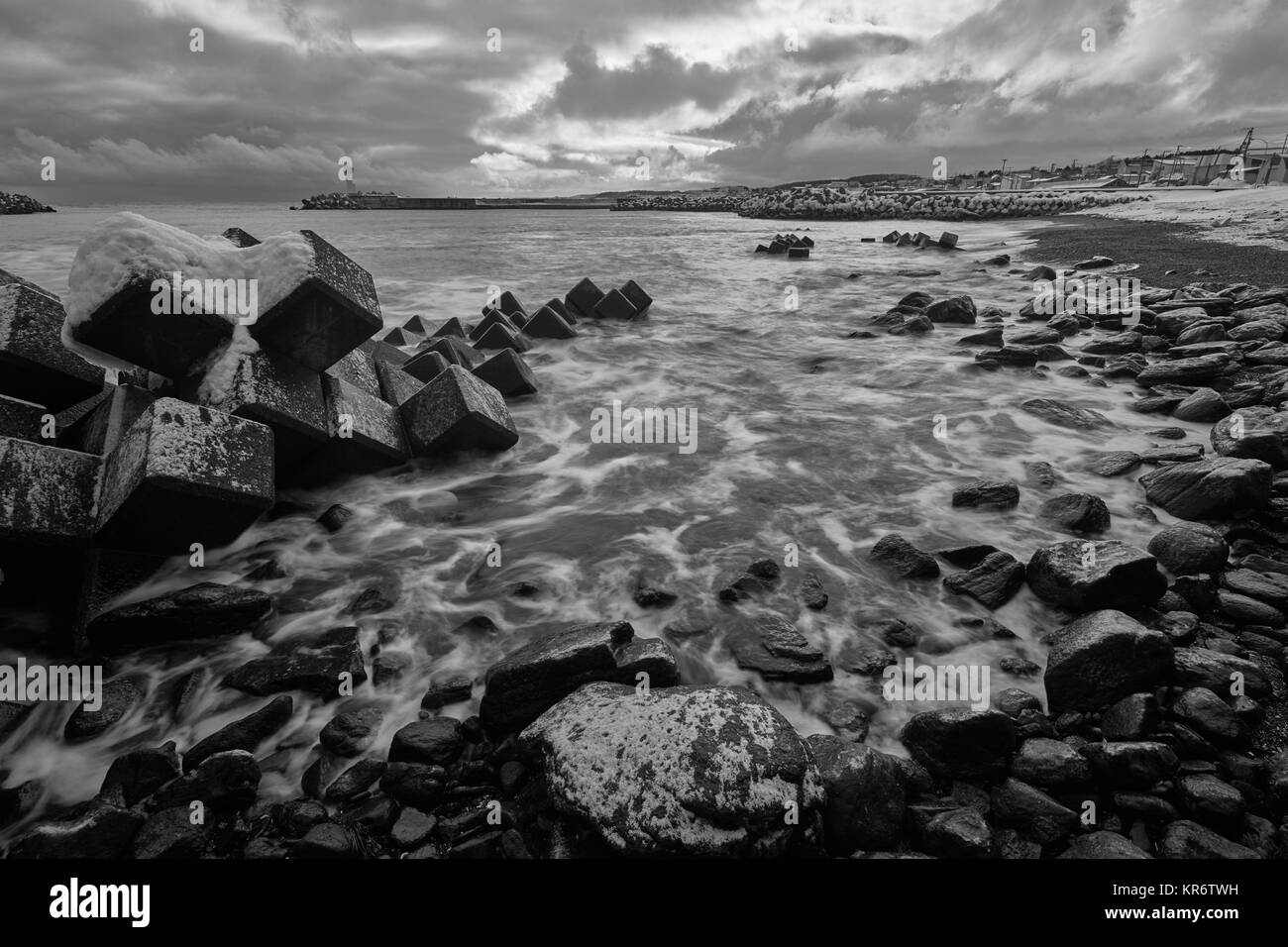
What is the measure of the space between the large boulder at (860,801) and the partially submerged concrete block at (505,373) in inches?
258

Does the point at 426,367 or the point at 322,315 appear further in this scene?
the point at 426,367

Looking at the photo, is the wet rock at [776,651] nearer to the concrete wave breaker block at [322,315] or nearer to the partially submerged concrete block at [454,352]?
the concrete wave breaker block at [322,315]

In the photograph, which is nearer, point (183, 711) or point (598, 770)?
point (598, 770)

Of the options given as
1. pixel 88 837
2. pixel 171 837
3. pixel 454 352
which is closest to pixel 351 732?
pixel 171 837

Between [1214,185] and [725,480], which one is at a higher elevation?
[1214,185]

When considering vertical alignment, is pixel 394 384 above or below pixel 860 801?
above

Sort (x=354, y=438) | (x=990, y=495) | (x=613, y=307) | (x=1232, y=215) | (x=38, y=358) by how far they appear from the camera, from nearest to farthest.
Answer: (x=38, y=358)
(x=990, y=495)
(x=354, y=438)
(x=613, y=307)
(x=1232, y=215)

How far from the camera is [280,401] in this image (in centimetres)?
481

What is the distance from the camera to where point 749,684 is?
11.5 feet

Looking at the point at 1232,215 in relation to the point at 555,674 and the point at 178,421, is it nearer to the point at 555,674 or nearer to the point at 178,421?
the point at 555,674

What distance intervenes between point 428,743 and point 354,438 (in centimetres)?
331
